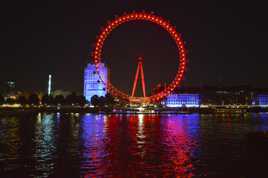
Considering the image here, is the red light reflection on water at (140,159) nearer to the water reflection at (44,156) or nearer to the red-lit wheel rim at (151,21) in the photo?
A: the water reflection at (44,156)

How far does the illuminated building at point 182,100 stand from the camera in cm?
18612

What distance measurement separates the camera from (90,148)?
23750 millimetres

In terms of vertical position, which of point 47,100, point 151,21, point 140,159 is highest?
point 151,21

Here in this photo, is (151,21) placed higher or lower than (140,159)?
higher

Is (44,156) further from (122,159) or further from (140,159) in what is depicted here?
(140,159)

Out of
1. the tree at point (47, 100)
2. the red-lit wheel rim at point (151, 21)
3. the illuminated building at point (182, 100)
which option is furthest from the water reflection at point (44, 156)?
the illuminated building at point (182, 100)

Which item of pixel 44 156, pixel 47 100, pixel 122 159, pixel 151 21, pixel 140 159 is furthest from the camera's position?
pixel 47 100

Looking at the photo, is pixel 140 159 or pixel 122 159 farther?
pixel 140 159

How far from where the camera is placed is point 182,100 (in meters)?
188

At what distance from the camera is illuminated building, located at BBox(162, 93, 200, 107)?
186125 mm

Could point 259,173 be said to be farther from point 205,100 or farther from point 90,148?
point 205,100

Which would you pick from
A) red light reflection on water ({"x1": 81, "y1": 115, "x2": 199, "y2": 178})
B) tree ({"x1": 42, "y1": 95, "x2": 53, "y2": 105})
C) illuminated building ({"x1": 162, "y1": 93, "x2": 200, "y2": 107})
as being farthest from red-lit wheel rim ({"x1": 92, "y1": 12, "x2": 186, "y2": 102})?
illuminated building ({"x1": 162, "y1": 93, "x2": 200, "y2": 107})

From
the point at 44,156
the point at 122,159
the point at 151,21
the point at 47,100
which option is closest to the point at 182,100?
the point at 47,100

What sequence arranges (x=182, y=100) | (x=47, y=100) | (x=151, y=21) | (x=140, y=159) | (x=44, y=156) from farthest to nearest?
(x=182, y=100), (x=47, y=100), (x=151, y=21), (x=44, y=156), (x=140, y=159)
